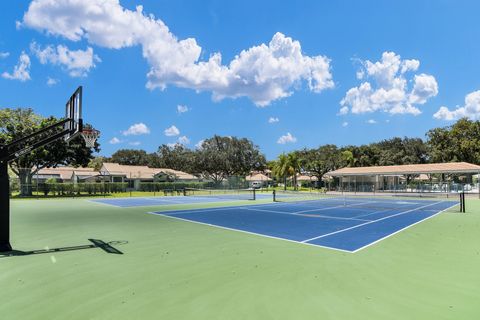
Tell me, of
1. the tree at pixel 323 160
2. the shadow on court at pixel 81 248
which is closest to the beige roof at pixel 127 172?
the tree at pixel 323 160

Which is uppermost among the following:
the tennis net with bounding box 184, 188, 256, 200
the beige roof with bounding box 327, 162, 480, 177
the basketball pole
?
the beige roof with bounding box 327, 162, 480, 177

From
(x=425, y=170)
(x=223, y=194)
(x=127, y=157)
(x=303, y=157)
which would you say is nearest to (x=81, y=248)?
(x=223, y=194)

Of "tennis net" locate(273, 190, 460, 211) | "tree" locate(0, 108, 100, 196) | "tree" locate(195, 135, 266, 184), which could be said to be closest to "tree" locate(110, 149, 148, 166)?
"tree" locate(195, 135, 266, 184)

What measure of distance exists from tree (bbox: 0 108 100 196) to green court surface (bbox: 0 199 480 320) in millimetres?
32382

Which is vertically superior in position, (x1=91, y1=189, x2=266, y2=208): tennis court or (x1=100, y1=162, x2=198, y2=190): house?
(x1=100, y1=162, x2=198, y2=190): house

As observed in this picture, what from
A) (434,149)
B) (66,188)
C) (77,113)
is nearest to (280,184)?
(434,149)

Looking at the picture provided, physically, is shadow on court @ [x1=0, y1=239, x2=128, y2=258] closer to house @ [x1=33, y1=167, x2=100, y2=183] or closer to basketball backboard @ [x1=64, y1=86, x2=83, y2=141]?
basketball backboard @ [x1=64, y1=86, x2=83, y2=141]

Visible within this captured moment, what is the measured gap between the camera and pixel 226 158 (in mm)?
76625

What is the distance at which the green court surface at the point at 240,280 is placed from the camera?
4805 millimetres

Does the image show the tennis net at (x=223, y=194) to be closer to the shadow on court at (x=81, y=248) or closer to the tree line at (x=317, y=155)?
the tree line at (x=317, y=155)

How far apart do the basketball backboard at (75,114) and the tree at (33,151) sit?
30.0 meters

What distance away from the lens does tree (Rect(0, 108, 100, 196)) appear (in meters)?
38.0

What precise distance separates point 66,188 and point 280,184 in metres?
58.4

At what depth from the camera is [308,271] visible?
22.5ft
